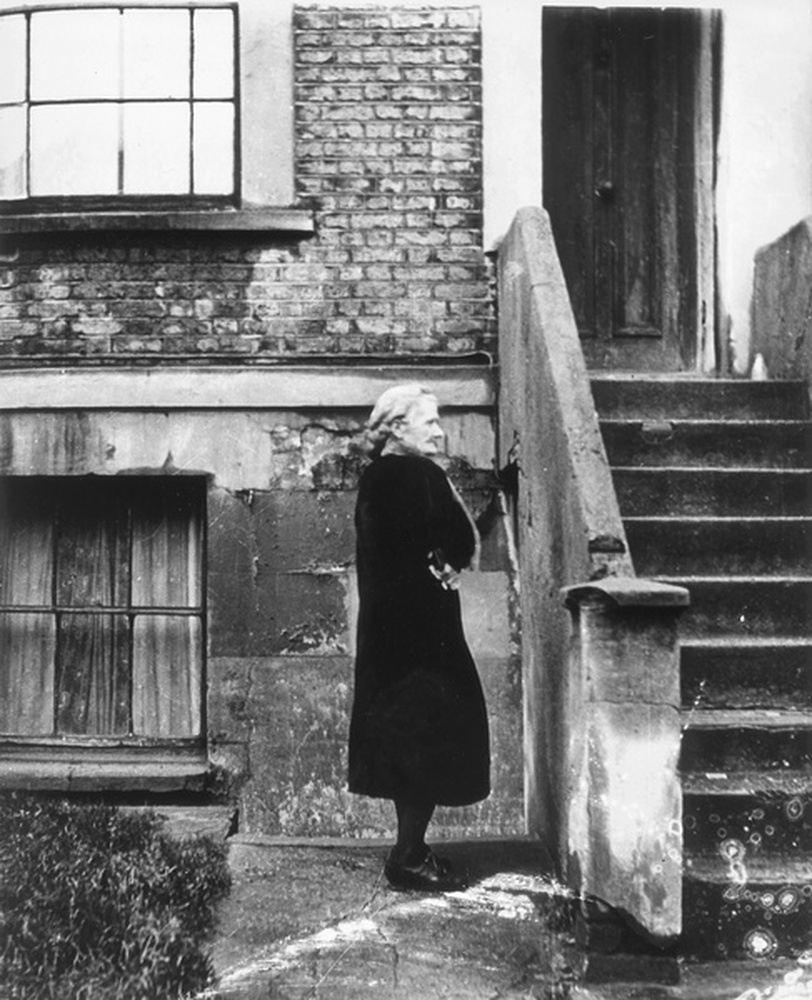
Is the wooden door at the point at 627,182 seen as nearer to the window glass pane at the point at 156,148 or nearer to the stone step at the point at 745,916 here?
the window glass pane at the point at 156,148

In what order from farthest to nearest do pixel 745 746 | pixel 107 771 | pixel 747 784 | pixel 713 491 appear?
pixel 107 771 < pixel 713 491 < pixel 745 746 < pixel 747 784

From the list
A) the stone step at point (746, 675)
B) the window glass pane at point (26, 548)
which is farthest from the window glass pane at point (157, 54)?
the stone step at point (746, 675)

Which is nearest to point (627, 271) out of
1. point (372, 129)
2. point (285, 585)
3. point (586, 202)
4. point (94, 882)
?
point (586, 202)

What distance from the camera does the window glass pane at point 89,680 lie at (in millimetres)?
5961

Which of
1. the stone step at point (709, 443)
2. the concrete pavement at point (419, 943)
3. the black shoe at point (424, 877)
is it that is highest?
the stone step at point (709, 443)

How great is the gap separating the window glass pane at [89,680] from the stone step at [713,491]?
8.67 feet

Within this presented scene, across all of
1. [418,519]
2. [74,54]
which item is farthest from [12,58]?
[418,519]

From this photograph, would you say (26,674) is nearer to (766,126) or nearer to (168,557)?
(168,557)

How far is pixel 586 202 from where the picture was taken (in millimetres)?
6609

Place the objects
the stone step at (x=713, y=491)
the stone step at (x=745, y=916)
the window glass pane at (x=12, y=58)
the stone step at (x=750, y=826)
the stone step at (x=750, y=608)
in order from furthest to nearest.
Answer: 1. the window glass pane at (x=12, y=58)
2. the stone step at (x=713, y=491)
3. the stone step at (x=750, y=608)
4. the stone step at (x=750, y=826)
5. the stone step at (x=745, y=916)

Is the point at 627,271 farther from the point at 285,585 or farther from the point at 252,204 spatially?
the point at 285,585

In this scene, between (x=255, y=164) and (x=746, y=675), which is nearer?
(x=746, y=675)

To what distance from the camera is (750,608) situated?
491cm

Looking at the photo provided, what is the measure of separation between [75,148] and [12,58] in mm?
510
